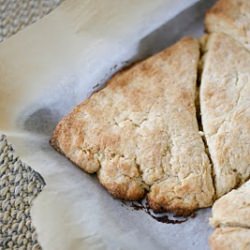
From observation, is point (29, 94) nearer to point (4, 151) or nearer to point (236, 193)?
point (4, 151)

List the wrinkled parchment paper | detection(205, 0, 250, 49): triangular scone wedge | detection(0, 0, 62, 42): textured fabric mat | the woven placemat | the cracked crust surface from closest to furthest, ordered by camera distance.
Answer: the cracked crust surface → the wrinkled parchment paper → the woven placemat → detection(205, 0, 250, 49): triangular scone wedge → detection(0, 0, 62, 42): textured fabric mat

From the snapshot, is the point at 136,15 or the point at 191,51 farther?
the point at 136,15

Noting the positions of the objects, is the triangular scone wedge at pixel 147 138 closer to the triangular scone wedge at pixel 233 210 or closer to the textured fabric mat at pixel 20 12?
the triangular scone wedge at pixel 233 210

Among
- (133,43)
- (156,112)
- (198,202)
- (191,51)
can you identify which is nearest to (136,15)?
(133,43)

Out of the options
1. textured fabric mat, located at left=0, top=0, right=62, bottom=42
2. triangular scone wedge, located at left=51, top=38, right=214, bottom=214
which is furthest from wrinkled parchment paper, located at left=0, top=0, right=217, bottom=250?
textured fabric mat, located at left=0, top=0, right=62, bottom=42

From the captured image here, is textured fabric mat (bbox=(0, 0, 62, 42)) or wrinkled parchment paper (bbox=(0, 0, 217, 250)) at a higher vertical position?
textured fabric mat (bbox=(0, 0, 62, 42))

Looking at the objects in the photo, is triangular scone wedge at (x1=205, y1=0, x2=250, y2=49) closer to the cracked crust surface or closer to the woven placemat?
the cracked crust surface
